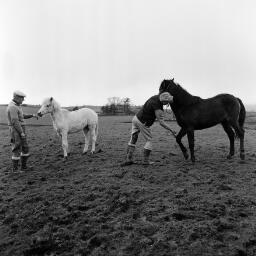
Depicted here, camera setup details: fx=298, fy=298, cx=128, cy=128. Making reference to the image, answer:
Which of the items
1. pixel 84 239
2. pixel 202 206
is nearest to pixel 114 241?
pixel 84 239

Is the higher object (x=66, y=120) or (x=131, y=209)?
(x=66, y=120)

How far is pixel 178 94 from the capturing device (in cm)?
909

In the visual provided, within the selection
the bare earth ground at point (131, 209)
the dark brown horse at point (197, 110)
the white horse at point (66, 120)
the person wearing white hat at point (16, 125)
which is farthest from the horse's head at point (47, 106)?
the dark brown horse at point (197, 110)

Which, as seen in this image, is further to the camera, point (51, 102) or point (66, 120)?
point (66, 120)

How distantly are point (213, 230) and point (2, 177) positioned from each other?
260 inches

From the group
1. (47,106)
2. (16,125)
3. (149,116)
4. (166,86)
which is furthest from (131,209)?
(47,106)

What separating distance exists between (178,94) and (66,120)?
414 cm

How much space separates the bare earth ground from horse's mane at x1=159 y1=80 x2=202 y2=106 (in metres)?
1.90

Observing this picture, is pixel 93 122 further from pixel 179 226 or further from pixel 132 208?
pixel 179 226

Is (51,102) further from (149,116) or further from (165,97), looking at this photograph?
(165,97)

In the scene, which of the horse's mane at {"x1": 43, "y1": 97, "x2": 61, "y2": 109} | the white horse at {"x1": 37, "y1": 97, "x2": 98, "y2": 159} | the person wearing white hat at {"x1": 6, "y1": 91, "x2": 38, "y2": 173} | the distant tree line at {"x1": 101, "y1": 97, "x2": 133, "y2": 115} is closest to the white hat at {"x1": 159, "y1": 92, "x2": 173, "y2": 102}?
the white horse at {"x1": 37, "y1": 97, "x2": 98, "y2": 159}

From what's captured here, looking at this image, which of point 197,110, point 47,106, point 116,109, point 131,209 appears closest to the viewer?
point 131,209

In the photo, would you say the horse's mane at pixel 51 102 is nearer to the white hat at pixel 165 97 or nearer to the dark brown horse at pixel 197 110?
the dark brown horse at pixel 197 110

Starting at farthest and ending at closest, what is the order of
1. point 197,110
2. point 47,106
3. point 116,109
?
1. point 116,109
2. point 47,106
3. point 197,110
